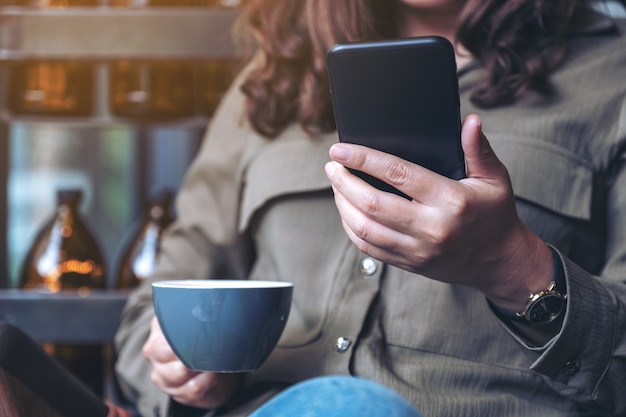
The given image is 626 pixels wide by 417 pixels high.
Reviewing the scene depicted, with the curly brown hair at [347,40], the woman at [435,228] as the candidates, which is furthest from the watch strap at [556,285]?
the curly brown hair at [347,40]

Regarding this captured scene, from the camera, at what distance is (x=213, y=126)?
1.29m

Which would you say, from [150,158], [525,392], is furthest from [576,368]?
[150,158]

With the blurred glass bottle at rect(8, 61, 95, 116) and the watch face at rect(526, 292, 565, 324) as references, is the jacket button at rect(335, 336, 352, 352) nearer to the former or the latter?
the watch face at rect(526, 292, 565, 324)

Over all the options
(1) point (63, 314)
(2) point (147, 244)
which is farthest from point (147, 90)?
(1) point (63, 314)

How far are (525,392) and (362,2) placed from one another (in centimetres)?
52

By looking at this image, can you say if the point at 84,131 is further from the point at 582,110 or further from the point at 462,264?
the point at 462,264

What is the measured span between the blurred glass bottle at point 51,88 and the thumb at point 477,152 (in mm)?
872

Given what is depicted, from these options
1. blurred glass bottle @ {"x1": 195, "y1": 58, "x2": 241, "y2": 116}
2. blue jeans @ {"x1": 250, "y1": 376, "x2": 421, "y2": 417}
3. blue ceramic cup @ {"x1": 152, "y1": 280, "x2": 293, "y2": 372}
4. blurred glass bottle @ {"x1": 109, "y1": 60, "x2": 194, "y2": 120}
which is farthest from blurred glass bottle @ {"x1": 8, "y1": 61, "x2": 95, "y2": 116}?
blue jeans @ {"x1": 250, "y1": 376, "x2": 421, "y2": 417}

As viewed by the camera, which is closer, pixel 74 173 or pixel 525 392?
pixel 525 392

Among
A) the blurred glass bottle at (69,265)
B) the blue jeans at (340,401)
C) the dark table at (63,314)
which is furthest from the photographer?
the blurred glass bottle at (69,265)

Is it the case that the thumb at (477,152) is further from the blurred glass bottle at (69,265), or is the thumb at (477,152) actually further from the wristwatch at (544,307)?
the blurred glass bottle at (69,265)

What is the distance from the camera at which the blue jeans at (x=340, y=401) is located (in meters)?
0.59

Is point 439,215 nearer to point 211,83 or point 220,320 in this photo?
point 220,320

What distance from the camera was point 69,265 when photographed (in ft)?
4.65
